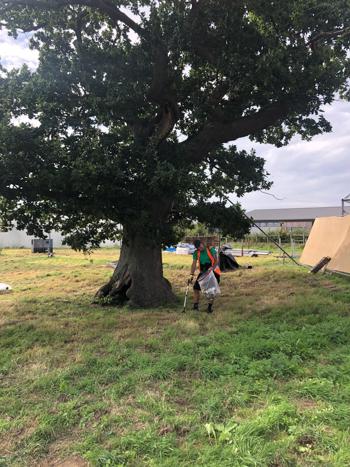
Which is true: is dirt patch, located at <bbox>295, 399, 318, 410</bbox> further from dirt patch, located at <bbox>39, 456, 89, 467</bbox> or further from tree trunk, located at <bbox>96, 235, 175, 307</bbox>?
tree trunk, located at <bbox>96, 235, 175, 307</bbox>

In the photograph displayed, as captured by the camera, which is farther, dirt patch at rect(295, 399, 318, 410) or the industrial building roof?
the industrial building roof

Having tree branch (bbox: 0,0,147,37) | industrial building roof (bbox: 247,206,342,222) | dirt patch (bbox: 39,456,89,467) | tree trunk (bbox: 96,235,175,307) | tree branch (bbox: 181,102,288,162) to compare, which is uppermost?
tree branch (bbox: 0,0,147,37)

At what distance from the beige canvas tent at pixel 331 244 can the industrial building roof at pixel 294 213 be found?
39108 millimetres

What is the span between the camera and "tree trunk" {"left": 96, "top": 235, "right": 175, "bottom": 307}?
11.4m

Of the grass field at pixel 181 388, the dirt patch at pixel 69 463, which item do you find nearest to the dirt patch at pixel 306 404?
the grass field at pixel 181 388

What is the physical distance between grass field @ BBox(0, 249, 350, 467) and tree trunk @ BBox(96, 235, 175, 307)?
1.76 meters

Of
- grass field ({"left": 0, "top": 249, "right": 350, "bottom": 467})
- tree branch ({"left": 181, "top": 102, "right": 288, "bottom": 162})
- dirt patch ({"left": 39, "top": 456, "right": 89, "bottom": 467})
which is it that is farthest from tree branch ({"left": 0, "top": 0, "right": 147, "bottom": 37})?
dirt patch ({"left": 39, "top": 456, "right": 89, "bottom": 467})

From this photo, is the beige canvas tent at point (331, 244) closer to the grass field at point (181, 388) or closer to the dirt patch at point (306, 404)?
the grass field at point (181, 388)

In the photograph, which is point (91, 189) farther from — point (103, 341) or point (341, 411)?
point (341, 411)

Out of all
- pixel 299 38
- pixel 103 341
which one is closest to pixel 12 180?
pixel 103 341

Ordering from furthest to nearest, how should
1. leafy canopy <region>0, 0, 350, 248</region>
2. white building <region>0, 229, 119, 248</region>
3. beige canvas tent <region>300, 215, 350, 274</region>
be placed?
1. white building <region>0, 229, 119, 248</region>
2. beige canvas tent <region>300, 215, 350, 274</region>
3. leafy canopy <region>0, 0, 350, 248</region>

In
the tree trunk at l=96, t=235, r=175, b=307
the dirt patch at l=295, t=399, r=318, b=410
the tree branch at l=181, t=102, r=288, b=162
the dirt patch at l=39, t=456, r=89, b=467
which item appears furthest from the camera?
the tree trunk at l=96, t=235, r=175, b=307

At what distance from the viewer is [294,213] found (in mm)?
64375

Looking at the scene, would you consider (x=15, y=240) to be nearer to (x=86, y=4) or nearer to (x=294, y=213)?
(x=294, y=213)
